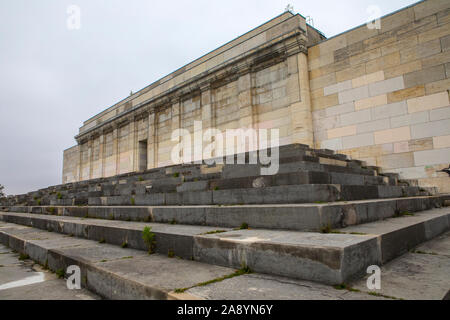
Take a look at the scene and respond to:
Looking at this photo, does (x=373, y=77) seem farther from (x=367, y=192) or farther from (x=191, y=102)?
(x=191, y=102)

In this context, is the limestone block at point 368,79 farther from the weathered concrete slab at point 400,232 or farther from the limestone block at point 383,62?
the weathered concrete slab at point 400,232

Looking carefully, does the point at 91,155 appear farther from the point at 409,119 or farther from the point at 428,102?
the point at 428,102

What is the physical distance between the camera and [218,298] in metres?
1.82

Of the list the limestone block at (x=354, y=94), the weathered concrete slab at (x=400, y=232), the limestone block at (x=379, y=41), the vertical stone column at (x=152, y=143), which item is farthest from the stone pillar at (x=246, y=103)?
the weathered concrete slab at (x=400, y=232)

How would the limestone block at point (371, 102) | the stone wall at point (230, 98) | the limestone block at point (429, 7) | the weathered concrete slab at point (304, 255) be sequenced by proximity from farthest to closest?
the stone wall at point (230, 98) < the limestone block at point (371, 102) < the limestone block at point (429, 7) < the weathered concrete slab at point (304, 255)

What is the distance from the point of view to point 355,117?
30.6 ft

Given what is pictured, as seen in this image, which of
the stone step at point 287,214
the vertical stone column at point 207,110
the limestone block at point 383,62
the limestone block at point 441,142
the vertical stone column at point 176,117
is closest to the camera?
the stone step at point 287,214

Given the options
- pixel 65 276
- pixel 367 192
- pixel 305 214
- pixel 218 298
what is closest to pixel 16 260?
pixel 65 276

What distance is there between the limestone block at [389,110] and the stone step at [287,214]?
366 cm

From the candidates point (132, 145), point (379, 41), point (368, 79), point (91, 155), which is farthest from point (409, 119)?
point (91, 155)

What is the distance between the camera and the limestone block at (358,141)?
8992 mm

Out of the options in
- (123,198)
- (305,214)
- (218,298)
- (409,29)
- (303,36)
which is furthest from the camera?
(303,36)
